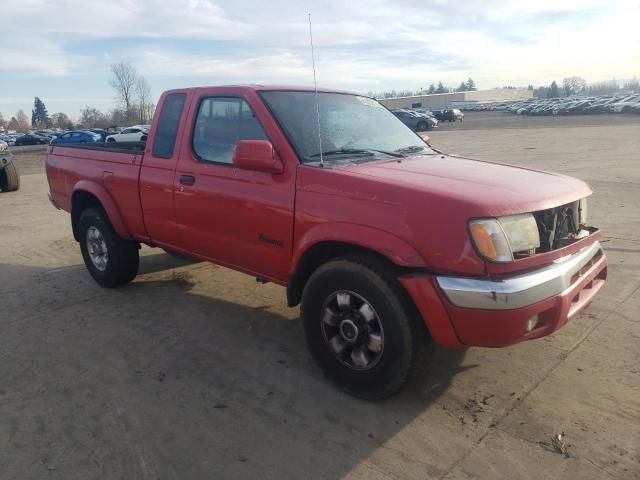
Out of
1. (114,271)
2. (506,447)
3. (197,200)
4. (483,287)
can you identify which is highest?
(197,200)

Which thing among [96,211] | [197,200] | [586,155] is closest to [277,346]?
[197,200]

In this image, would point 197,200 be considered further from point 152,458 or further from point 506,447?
point 506,447

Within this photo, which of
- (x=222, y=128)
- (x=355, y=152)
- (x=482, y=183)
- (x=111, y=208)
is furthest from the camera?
(x=111, y=208)

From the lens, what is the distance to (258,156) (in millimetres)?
3420

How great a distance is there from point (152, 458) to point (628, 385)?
2882mm

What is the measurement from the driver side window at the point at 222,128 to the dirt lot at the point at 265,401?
1.48 meters

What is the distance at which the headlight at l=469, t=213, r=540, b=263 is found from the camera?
107 inches

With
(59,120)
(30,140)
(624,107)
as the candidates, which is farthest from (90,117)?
(624,107)

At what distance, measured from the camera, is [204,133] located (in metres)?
4.27

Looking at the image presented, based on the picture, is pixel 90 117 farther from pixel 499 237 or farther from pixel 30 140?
pixel 499 237

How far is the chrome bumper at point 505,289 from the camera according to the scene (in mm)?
2670

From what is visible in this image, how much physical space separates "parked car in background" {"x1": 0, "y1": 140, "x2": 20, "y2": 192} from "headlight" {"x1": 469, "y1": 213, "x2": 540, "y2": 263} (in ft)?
44.4

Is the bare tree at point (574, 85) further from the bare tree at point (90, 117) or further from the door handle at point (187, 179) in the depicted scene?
the door handle at point (187, 179)

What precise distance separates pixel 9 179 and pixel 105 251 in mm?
9839
